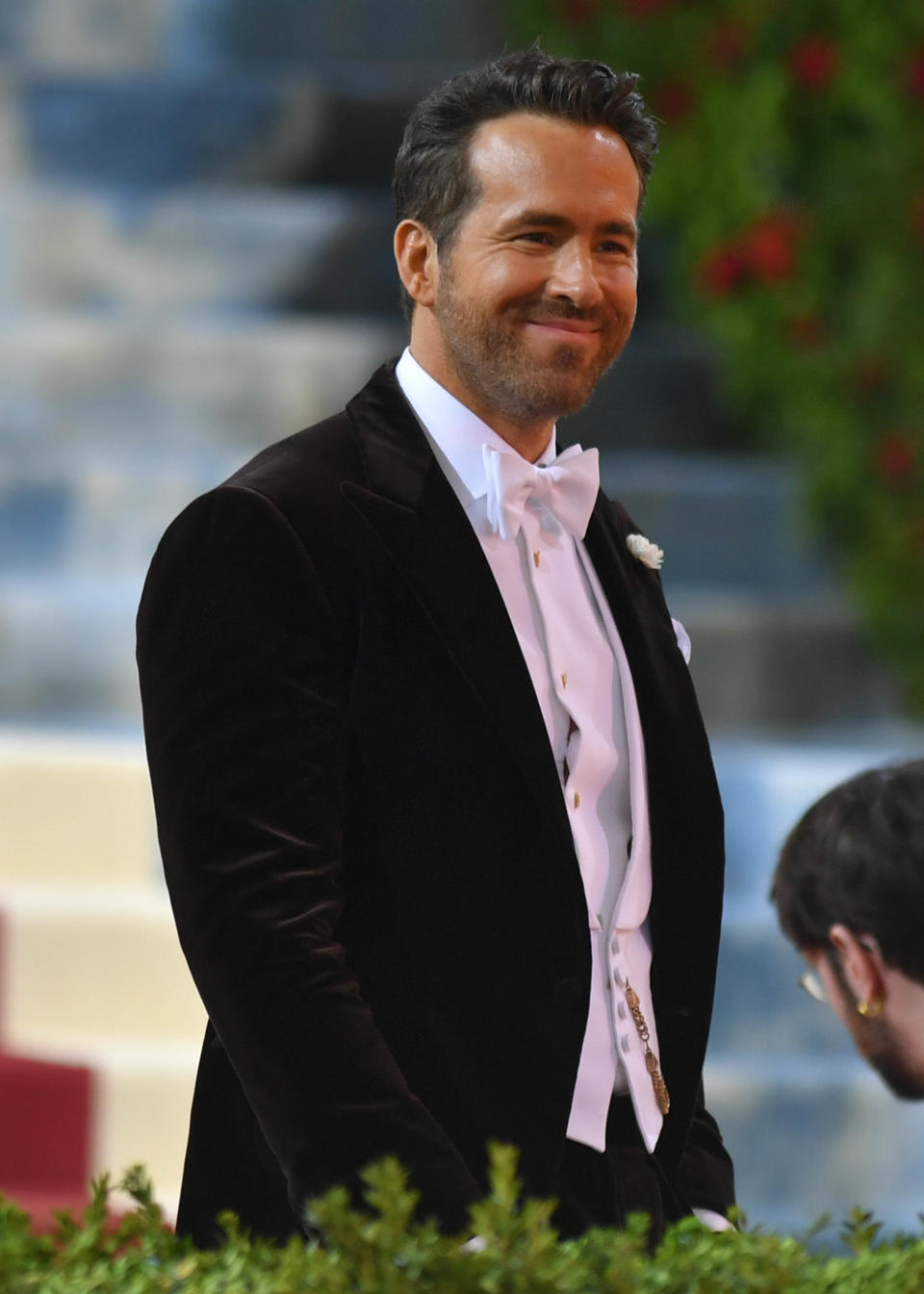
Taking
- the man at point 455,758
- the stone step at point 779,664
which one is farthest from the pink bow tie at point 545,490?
the stone step at point 779,664

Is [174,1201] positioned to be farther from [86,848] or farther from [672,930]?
[672,930]

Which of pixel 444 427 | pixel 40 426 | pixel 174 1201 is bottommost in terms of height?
pixel 174 1201

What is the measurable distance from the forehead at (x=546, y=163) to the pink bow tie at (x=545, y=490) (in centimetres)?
22

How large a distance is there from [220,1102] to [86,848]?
2281 mm

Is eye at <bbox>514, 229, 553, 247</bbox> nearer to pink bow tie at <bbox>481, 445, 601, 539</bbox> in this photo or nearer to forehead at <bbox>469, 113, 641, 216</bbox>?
forehead at <bbox>469, 113, 641, 216</bbox>

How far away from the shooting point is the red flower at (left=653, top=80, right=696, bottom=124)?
560 centimetres

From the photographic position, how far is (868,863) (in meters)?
2.20

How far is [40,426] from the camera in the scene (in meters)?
5.03

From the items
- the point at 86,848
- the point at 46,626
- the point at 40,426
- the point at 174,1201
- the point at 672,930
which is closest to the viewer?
the point at 672,930

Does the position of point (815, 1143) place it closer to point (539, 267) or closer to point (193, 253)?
point (539, 267)

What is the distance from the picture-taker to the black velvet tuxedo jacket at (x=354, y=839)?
158 cm

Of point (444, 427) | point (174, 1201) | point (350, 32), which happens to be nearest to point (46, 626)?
point (174, 1201)

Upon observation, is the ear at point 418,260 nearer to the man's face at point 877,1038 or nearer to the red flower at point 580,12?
the man's face at point 877,1038

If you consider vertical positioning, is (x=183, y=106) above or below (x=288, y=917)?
above
